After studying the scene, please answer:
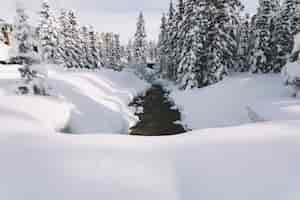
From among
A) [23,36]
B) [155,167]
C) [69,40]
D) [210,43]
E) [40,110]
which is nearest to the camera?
[155,167]

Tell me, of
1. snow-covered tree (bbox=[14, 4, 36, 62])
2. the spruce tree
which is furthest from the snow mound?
the spruce tree

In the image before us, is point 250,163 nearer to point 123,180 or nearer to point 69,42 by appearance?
point 123,180

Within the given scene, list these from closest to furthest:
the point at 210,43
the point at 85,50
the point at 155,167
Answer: the point at 155,167 → the point at 210,43 → the point at 85,50

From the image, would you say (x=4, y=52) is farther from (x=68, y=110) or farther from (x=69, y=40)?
(x=68, y=110)

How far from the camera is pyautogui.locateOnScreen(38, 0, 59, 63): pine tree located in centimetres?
5159

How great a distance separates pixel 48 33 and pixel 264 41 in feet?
95.8

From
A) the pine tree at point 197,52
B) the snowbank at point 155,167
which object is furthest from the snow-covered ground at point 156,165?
the pine tree at point 197,52

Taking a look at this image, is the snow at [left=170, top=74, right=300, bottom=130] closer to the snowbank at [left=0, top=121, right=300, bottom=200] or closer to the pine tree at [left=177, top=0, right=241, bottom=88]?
the pine tree at [left=177, top=0, right=241, bottom=88]

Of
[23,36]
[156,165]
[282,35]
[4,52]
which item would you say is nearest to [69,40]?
[4,52]

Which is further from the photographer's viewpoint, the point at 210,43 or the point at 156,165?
the point at 210,43

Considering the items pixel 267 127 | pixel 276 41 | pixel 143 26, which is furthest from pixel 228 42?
pixel 143 26

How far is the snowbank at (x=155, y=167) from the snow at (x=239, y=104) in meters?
9.74

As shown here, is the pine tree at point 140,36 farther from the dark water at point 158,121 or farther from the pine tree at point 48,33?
the dark water at point 158,121

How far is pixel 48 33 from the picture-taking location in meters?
51.8
